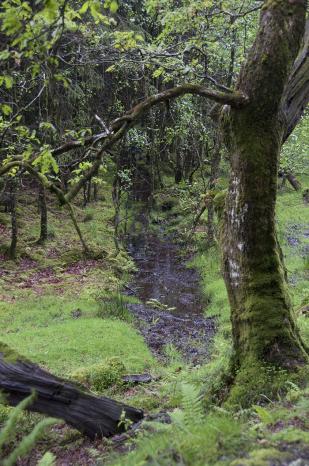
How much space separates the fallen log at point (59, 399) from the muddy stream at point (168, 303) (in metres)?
5.07

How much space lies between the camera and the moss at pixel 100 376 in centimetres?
792

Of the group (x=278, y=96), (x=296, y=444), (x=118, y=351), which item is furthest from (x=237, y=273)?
(x=118, y=351)

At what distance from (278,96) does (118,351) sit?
7028 mm

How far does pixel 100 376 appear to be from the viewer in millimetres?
8094

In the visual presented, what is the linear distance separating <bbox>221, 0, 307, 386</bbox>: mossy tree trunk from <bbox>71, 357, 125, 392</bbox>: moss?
3070 mm

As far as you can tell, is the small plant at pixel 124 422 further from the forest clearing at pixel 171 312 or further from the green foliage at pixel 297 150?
the green foliage at pixel 297 150

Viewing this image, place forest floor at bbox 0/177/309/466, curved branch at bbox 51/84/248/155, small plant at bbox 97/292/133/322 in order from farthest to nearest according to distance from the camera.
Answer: small plant at bbox 97/292/133/322, curved branch at bbox 51/84/248/155, forest floor at bbox 0/177/309/466

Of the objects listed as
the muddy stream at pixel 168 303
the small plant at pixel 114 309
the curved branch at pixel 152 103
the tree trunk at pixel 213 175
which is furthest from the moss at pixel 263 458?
the tree trunk at pixel 213 175

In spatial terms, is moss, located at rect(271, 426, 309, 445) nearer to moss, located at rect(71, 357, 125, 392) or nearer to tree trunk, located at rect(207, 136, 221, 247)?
moss, located at rect(71, 357, 125, 392)

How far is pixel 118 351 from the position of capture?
10500 mm

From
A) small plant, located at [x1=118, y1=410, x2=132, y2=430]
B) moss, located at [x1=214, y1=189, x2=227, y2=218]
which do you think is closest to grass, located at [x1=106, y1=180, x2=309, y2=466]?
small plant, located at [x1=118, y1=410, x2=132, y2=430]

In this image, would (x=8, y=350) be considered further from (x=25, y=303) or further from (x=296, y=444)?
(x=25, y=303)

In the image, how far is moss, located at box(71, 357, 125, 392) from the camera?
7.92 metres

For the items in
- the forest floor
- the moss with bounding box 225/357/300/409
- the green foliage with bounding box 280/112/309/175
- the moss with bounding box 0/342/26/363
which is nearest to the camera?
the forest floor
